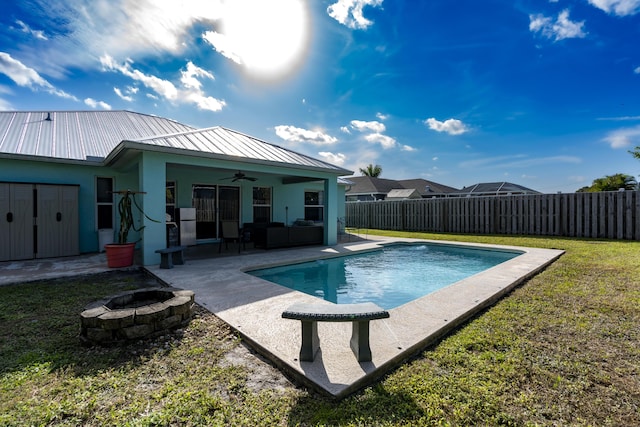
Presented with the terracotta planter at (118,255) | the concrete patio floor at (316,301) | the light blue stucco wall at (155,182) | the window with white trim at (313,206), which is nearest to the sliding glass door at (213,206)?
the light blue stucco wall at (155,182)

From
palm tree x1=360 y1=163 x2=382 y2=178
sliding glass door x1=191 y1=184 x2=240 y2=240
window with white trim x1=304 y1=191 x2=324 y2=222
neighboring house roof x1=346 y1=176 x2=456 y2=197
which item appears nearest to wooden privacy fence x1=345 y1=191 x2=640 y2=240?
window with white trim x1=304 y1=191 x2=324 y2=222

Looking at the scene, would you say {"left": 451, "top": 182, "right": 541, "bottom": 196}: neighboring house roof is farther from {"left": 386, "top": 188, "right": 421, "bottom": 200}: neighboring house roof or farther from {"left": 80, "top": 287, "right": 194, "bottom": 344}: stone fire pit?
{"left": 80, "top": 287, "right": 194, "bottom": 344}: stone fire pit

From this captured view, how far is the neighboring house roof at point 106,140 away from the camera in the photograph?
280 inches

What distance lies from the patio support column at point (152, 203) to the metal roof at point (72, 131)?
357 centimetres

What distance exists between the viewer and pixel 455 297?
13.9ft

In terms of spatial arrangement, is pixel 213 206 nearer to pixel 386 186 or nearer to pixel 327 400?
pixel 327 400

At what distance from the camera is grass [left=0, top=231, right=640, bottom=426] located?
1894 millimetres

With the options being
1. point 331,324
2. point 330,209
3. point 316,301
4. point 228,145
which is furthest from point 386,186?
point 331,324

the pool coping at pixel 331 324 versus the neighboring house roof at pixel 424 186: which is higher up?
the neighboring house roof at pixel 424 186

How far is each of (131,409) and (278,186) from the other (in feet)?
35.0

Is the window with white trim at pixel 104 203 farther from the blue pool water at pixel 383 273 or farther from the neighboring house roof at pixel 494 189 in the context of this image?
the neighboring house roof at pixel 494 189

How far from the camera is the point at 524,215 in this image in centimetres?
1334

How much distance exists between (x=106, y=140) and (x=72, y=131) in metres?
1.29

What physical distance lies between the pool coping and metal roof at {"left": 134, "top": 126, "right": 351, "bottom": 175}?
291 centimetres
